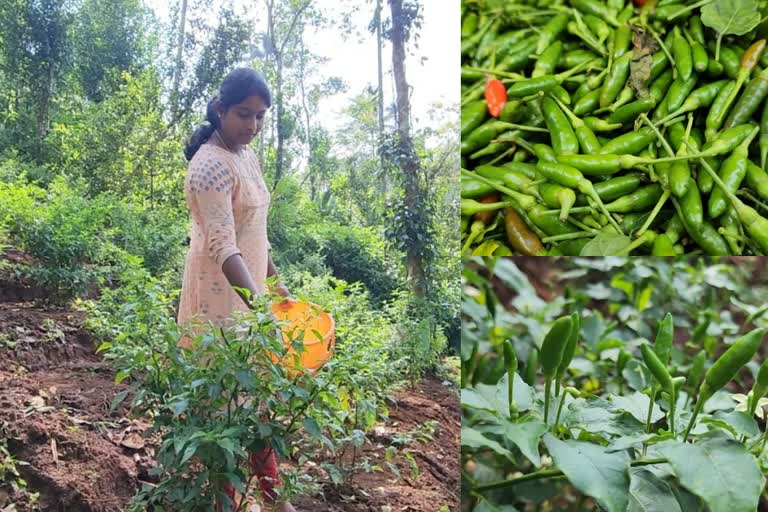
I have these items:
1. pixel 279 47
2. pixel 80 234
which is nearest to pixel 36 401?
pixel 80 234

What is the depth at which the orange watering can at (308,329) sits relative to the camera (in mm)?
1588

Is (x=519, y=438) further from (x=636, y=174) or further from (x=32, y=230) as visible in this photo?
(x=32, y=230)

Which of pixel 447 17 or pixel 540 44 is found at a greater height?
pixel 447 17

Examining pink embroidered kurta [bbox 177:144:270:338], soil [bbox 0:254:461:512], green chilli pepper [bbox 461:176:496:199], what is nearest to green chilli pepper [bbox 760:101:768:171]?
green chilli pepper [bbox 461:176:496:199]

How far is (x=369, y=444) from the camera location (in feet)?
5.79

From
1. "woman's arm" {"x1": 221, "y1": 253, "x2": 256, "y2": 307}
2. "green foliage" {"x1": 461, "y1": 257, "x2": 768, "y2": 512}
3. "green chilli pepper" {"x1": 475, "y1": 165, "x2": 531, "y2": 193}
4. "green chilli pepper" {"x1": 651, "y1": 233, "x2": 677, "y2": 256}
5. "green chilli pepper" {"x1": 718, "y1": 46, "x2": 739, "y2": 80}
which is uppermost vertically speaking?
"green chilli pepper" {"x1": 718, "y1": 46, "x2": 739, "y2": 80}

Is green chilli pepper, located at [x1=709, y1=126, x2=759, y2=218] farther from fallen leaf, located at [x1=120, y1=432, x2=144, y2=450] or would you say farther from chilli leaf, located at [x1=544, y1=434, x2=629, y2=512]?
fallen leaf, located at [x1=120, y1=432, x2=144, y2=450]

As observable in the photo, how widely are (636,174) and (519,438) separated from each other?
0.70 meters

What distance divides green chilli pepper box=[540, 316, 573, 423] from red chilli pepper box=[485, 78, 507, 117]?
615 millimetres

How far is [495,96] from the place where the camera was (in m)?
1.51

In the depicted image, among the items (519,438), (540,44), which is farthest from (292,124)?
(519,438)

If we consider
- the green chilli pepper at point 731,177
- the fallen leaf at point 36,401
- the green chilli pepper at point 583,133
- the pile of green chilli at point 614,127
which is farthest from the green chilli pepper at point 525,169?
the fallen leaf at point 36,401

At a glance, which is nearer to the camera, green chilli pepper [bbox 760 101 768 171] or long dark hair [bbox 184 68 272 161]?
green chilli pepper [bbox 760 101 768 171]

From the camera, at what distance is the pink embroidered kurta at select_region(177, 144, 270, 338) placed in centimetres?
161
